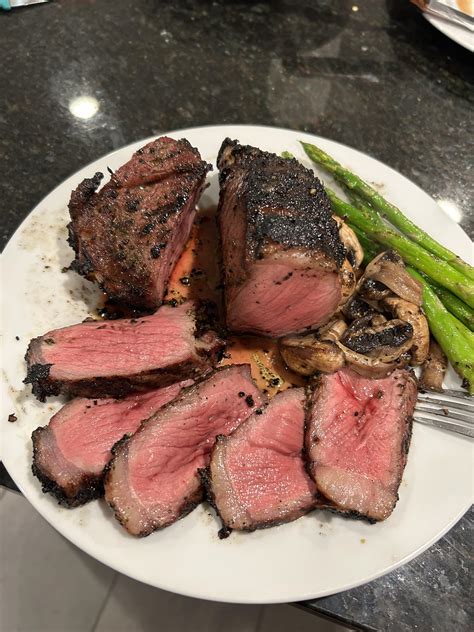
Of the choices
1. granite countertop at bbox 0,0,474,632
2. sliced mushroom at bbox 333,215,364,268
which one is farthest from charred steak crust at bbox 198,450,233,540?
granite countertop at bbox 0,0,474,632

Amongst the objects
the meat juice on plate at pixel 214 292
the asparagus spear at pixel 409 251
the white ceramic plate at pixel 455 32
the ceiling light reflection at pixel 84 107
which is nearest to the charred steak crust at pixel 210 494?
the meat juice on plate at pixel 214 292

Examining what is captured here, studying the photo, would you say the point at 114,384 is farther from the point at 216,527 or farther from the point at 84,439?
the point at 216,527

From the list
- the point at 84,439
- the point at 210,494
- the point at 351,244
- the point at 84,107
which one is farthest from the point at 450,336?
the point at 84,107

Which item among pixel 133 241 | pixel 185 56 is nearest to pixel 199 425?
pixel 133 241

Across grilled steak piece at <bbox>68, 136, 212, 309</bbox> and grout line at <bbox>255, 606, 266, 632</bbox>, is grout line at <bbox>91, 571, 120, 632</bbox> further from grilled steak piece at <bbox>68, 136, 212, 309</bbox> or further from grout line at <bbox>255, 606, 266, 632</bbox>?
grilled steak piece at <bbox>68, 136, 212, 309</bbox>

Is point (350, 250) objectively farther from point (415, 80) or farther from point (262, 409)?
point (415, 80)

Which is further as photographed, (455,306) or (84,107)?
(84,107)

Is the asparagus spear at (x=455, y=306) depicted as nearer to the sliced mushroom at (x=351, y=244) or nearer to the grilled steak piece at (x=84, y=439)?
the sliced mushroom at (x=351, y=244)
